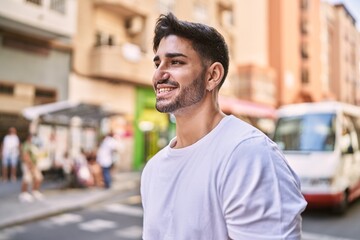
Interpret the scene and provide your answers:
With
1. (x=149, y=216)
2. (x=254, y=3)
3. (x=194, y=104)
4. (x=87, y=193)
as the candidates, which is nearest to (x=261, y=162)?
(x=194, y=104)

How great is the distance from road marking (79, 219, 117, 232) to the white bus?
3.88 m

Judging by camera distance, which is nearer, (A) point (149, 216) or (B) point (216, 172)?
(B) point (216, 172)

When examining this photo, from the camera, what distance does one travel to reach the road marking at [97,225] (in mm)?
7089

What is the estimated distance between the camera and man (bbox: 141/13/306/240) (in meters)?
1.13

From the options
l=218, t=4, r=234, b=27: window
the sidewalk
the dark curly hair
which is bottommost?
the sidewalk

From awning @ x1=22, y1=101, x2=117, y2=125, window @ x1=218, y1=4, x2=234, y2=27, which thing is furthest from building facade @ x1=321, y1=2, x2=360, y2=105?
awning @ x1=22, y1=101, x2=117, y2=125

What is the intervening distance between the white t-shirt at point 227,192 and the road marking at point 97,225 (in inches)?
237

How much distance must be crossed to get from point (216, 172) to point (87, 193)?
1063 centimetres

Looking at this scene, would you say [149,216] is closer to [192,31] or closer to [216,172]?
[216,172]

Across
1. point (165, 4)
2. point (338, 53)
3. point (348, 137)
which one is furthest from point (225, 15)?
point (338, 53)

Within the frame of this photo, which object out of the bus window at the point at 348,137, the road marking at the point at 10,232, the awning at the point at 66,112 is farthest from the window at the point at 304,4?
the road marking at the point at 10,232

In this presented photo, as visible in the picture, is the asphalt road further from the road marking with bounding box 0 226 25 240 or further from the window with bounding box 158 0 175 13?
the window with bounding box 158 0 175 13

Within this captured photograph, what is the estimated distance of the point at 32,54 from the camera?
15.4m

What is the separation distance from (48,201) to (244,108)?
16813 millimetres
